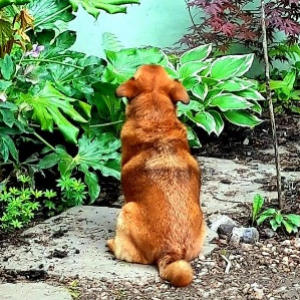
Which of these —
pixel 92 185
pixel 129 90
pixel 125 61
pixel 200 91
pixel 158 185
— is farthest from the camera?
pixel 200 91

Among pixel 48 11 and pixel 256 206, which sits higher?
pixel 48 11

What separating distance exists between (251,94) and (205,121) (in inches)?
23.5

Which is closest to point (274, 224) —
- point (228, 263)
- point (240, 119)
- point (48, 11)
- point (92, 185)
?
point (228, 263)

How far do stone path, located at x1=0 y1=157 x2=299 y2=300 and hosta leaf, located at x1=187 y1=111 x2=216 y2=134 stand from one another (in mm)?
435

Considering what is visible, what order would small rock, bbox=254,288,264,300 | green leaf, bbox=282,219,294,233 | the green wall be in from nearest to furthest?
small rock, bbox=254,288,264,300, green leaf, bbox=282,219,294,233, the green wall

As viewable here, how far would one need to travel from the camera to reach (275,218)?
5.68 metres

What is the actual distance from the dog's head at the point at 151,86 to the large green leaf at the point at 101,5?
0.87 metres

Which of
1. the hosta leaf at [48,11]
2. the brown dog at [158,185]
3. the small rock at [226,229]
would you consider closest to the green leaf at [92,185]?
the brown dog at [158,185]

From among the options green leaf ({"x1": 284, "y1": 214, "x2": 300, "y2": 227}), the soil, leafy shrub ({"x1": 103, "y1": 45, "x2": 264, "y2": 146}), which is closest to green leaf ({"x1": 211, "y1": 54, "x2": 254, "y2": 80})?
leafy shrub ({"x1": 103, "y1": 45, "x2": 264, "y2": 146})

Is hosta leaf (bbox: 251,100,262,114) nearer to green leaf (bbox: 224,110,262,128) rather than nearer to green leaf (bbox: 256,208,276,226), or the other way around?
green leaf (bbox: 224,110,262,128)

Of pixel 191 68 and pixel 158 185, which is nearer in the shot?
pixel 158 185

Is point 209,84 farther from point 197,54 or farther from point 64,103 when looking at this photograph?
point 64,103

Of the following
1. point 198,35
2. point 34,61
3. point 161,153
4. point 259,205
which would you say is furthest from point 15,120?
point 198,35

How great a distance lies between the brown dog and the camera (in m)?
5.03
